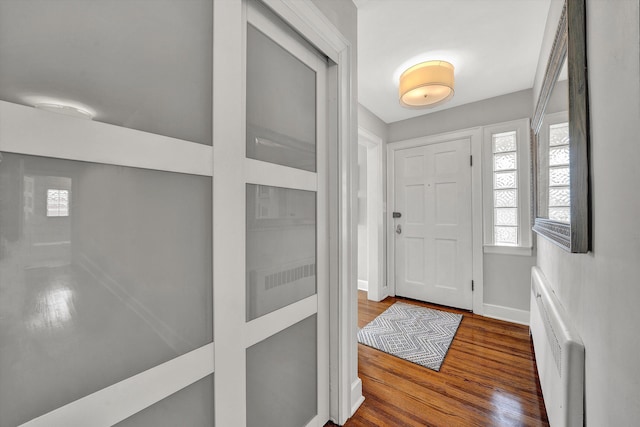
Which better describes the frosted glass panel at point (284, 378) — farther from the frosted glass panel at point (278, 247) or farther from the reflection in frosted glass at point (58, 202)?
the reflection in frosted glass at point (58, 202)

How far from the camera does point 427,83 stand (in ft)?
6.62

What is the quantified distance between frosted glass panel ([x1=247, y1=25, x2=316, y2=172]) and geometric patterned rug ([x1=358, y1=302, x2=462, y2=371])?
68.3 inches

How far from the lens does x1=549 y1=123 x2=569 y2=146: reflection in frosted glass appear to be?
3.62 feet

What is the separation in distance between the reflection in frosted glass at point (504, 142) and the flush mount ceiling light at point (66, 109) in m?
3.32

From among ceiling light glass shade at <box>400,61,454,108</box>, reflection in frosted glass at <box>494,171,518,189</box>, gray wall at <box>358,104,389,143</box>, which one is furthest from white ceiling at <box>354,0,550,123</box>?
reflection in frosted glass at <box>494,171,518,189</box>

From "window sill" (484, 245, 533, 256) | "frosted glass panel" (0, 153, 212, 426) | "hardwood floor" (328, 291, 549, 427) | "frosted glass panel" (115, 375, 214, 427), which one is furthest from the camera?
"window sill" (484, 245, 533, 256)

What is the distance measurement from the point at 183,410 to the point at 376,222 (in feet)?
9.49

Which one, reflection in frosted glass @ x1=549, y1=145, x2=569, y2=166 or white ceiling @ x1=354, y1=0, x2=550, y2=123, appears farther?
white ceiling @ x1=354, y1=0, x2=550, y2=123

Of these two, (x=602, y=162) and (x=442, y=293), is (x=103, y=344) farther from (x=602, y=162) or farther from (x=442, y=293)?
(x=442, y=293)

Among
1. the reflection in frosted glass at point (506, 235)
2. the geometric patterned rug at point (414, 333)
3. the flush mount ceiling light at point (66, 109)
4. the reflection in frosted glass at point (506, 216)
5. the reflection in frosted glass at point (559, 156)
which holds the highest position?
the reflection in frosted glass at point (559, 156)

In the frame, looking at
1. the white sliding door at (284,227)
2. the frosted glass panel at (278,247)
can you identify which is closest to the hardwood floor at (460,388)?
the white sliding door at (284,227)

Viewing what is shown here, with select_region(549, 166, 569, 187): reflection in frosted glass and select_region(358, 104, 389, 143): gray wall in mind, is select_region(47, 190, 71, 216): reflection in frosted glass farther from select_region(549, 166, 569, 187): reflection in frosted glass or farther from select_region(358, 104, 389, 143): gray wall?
select_region(358, 104, 389, 143): gray wall

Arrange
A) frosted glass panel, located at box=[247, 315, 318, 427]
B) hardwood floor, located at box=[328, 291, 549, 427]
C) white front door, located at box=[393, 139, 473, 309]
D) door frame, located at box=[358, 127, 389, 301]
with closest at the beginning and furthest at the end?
1. frosted glass panel, located at box=[247, 315, 318, 427]
2. hardwood floor, located at box=[328, 291, 549, 427]
3. white front door, located at box=[393, 139, 473, 309]
4. door frame, located at box=[358, 127, 389, 301]

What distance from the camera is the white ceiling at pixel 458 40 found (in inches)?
63.6
